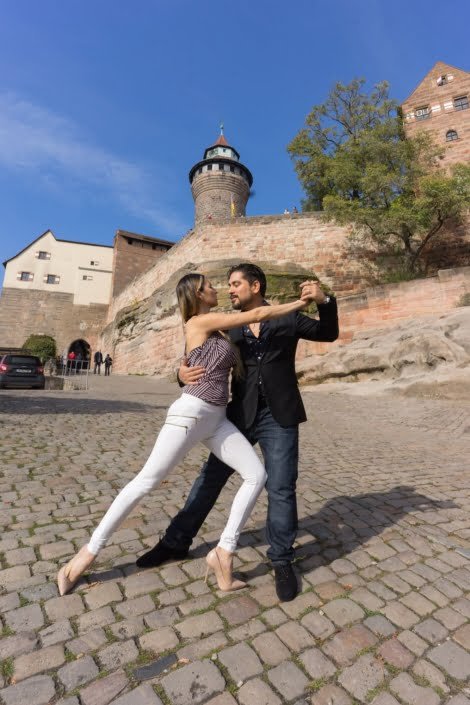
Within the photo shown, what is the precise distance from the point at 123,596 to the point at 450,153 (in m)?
33.2

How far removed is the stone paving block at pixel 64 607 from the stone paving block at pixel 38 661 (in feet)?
0.69

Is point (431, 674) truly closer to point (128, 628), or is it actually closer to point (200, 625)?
point (200, 625)

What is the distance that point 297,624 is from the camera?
1.90 m

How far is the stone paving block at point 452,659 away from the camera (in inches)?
63.9

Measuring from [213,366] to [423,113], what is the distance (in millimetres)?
35123

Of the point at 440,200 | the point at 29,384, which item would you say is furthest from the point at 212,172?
the point at 29,384

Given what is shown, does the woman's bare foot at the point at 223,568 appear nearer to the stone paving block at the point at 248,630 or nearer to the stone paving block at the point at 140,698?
the stone paving block at the point at 248,630

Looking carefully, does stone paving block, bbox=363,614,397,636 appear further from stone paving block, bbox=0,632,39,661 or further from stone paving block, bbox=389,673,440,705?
stone paving block, bbox=0,632,39,661

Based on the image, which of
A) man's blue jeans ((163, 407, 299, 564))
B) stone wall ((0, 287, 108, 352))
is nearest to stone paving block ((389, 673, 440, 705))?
man's blue jeans ((163, 407, 299, 564))

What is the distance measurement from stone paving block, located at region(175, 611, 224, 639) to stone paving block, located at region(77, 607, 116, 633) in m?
0.34

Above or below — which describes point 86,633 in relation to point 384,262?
below

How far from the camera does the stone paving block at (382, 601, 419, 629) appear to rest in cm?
193

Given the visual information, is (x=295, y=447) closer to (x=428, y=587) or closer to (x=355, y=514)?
(x=428, y=587)

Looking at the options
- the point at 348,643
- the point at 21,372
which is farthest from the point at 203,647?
the point at 21,372
